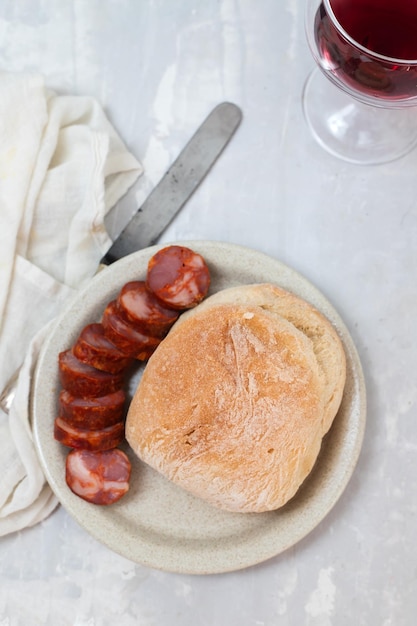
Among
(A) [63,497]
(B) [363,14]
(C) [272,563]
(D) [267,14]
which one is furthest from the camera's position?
(D) [267,14]

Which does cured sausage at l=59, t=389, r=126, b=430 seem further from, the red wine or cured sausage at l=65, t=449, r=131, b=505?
the red wine

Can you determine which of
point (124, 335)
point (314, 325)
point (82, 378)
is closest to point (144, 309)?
point (124, 335)

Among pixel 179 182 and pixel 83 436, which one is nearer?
pixel 83 436

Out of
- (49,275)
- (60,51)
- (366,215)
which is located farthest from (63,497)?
(60,51)

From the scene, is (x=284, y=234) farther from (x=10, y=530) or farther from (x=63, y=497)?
(x=10, y=530)

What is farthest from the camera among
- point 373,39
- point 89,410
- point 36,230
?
point 36,230

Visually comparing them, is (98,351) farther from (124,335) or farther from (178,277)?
(178,277)

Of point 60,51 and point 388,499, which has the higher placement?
point 60,51
